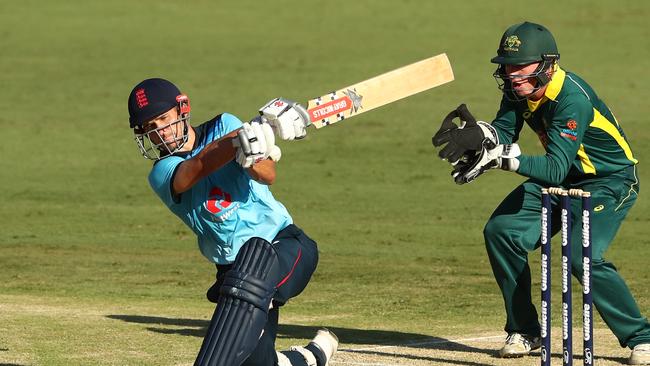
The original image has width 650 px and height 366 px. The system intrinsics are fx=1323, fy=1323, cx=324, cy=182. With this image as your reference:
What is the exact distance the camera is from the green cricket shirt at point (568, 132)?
7.50 m

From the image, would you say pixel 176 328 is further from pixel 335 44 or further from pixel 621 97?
pixel 335 44

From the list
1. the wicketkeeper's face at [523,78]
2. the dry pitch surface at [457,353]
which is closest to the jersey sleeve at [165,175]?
the dry pitch surface at [457,353]

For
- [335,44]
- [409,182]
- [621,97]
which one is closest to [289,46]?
[335,44]

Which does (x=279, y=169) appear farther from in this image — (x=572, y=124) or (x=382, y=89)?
(x=382, y=89)

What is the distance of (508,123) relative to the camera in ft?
27.7

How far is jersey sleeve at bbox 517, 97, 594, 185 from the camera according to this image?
7.38 metres

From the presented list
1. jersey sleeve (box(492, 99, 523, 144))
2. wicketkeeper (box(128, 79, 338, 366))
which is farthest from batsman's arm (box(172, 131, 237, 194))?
jersey sleeve (box(492, 99, 523, 144))

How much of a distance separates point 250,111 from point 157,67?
15.2ft

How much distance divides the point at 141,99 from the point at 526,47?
241 centimetres

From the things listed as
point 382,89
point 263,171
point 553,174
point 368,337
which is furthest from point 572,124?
point 368,337

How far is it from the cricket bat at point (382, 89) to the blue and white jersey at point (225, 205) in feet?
1.61

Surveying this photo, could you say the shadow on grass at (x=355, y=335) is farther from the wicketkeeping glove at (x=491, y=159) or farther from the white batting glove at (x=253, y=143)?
the white batting glove at (x=253, y=143)

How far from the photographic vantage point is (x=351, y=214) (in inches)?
616

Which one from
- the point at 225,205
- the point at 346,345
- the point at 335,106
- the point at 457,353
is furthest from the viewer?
the point at 346,345
